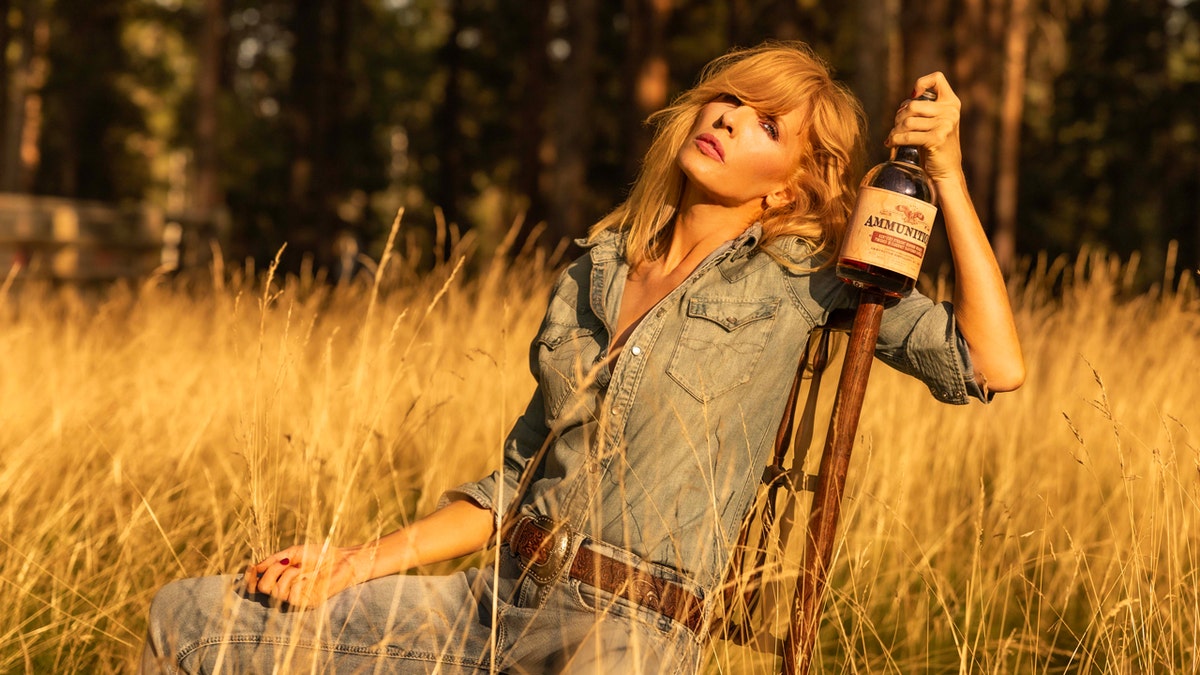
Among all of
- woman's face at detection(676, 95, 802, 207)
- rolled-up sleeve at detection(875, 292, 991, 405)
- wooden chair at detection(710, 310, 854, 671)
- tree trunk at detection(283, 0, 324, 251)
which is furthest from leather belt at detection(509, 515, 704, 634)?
tree trunk at detection(283, 0, 324, 251)

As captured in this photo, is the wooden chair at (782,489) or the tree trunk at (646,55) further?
the tree trunk at (646,55)

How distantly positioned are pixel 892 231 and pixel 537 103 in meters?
18.7

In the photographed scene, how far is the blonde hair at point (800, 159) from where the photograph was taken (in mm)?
2432

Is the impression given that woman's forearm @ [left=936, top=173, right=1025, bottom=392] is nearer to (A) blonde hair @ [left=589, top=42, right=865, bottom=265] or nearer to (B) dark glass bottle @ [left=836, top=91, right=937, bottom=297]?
(B) dark glass bottle @ [left=836, top=91, right=937, bottom=297]

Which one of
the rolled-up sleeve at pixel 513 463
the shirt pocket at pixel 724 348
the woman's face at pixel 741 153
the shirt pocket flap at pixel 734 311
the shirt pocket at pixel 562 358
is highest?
the woman's face at pixel 741 153

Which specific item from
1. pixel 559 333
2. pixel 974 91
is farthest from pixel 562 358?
pixel 974 91

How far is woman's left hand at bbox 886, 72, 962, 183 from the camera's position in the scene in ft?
7.06

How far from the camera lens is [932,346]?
2.23m

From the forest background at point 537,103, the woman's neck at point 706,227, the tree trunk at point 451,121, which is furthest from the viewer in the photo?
the tree trunk at point 451,121

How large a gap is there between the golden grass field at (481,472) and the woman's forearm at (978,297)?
19.5 inches

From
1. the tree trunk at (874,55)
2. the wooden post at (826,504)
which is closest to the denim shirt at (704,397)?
the wooden post at (826,504)

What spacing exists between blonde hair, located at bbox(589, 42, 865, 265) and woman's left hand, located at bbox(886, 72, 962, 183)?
0.26 meters

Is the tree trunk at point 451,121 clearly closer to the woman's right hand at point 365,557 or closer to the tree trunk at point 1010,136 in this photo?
the tree trunk at point 1010,136

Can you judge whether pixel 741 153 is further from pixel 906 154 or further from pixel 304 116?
pixel 304 116
